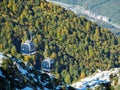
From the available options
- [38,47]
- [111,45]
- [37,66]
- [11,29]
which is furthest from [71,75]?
[111,45]

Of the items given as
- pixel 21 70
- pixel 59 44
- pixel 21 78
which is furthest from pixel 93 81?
pixel 59 44

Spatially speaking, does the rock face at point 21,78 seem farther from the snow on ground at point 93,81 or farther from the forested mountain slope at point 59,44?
the forested mountain slope at point 59,44

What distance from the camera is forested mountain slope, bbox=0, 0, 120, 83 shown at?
157 m

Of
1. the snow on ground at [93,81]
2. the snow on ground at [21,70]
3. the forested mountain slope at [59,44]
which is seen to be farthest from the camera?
the forested mountain slope at [59,44]

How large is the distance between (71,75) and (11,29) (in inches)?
1426

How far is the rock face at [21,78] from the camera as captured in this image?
52.3 meters

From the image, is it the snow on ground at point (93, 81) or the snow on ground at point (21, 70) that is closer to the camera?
the snow on ground at point (21, 70)

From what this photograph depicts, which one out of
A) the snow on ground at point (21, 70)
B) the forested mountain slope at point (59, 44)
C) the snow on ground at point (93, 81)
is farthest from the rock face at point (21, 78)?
the forested mountain slope at point (59, 44)

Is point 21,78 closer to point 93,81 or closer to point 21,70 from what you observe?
point 21,70

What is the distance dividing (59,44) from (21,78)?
12156cm

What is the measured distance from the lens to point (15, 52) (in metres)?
156

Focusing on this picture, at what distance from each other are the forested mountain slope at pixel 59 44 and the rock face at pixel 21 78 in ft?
262

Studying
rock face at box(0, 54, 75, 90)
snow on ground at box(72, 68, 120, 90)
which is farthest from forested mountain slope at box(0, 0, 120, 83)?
rock face at box(0, 54, 75, 90)

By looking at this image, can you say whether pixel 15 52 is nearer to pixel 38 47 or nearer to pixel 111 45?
pixel 38 47
